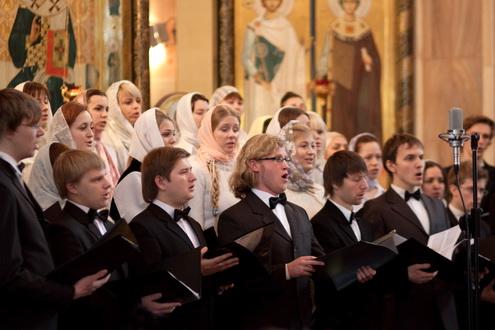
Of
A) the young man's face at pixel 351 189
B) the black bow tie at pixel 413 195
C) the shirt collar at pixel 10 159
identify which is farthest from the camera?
the black bow tie at pixel 413 195

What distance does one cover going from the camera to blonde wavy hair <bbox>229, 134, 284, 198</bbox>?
6066 mm

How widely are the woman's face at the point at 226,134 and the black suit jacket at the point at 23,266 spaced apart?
2.56 meters

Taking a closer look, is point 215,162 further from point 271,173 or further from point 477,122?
point 477,122

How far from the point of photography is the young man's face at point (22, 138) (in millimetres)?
4477

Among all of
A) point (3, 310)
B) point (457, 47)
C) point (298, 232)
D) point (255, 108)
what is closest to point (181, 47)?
point (255, 108)

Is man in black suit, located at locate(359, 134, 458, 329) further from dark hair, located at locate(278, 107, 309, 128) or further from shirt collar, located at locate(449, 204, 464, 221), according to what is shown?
dark hair, located at locate(278, 107, 309, 128)

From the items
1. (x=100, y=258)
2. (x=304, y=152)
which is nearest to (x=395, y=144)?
(x=304, y=152)

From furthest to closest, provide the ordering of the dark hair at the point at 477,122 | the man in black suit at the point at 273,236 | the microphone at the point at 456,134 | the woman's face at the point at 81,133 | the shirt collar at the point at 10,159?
the dark hair at the point at 477,122, the woman's face at the point at 81,133, the microphone at the point at 456,134, the man in black suit at the point at 273,236, the shirt collar at the point at 10,159

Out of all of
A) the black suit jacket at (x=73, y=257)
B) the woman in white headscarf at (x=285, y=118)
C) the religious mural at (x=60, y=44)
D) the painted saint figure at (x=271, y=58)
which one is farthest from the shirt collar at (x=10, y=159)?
the painted saint figure at (x=271, y=58)

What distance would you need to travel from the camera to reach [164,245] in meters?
5.48

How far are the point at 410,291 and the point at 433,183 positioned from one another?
161cm

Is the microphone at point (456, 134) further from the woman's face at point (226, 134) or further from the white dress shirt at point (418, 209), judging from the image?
the woman's face at point (226, 134)

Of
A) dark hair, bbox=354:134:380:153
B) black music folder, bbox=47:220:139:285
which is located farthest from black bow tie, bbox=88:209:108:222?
dark hair, bbox=354:134:380:153

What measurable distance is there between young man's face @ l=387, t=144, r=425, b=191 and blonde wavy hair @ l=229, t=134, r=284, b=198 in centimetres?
138
